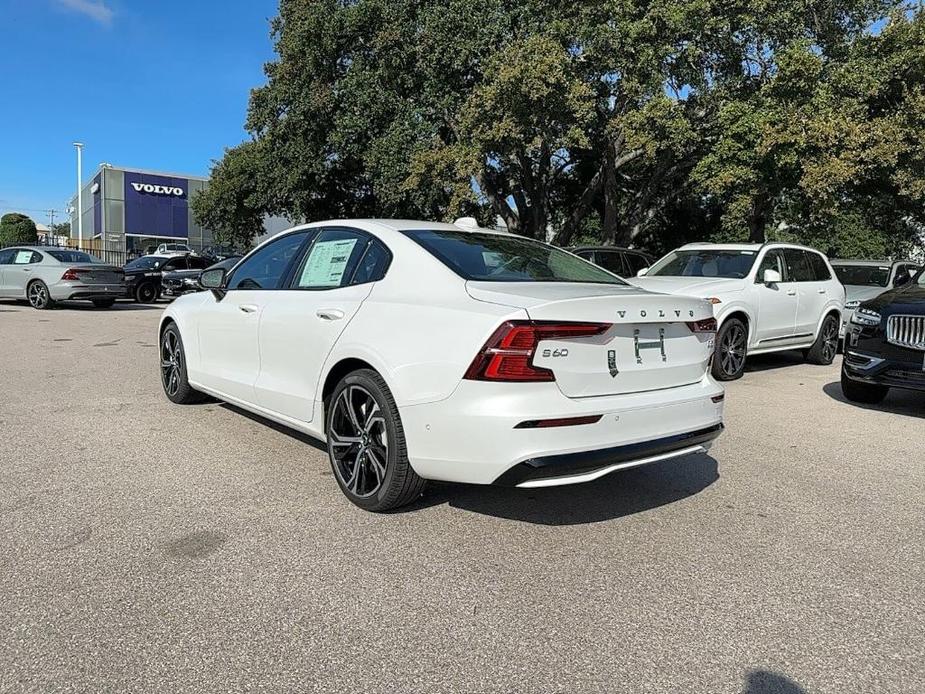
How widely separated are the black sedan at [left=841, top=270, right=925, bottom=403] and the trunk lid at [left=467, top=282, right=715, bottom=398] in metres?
3.57

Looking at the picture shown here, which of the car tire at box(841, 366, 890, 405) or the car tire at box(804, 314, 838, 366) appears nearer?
the car tire at box(841, 366, 890, 405)

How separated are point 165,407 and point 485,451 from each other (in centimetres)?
413

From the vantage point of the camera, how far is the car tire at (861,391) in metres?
7.30

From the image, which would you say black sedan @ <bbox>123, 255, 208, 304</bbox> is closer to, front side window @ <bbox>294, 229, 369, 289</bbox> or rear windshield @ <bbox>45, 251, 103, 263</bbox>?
rear windshield @ <bbox>45, 251, 103, 263</bbox>

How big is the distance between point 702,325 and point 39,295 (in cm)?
1739

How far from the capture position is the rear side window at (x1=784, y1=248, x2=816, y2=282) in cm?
965

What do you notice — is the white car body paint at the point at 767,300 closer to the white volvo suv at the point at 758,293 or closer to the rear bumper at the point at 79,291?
the white volvo suv at the point at 758,293

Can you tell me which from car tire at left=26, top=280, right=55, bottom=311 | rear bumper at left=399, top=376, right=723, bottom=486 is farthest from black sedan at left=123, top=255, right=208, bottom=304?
rear bumper at left=399, top=376, right=723, bottom=486

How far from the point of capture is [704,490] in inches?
171

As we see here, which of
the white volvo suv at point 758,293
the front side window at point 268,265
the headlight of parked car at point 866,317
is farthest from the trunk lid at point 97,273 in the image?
the headlight of parked car at point 866,317

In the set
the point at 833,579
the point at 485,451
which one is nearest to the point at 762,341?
the point at 833,579

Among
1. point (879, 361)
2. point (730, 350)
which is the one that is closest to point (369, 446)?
point (879, 361)

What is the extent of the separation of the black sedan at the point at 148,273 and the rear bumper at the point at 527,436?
19379 mm

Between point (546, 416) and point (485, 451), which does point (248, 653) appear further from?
point (546, 416)
